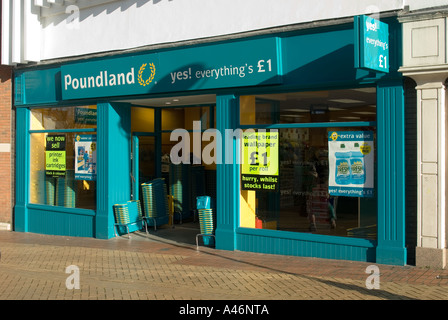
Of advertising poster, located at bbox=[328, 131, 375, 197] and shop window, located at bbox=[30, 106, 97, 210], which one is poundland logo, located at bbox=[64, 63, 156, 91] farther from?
advertising poster, located at bbox=[328, 131, 375, 197]

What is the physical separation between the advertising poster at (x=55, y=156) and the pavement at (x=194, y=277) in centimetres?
272

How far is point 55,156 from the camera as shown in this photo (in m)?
13.7

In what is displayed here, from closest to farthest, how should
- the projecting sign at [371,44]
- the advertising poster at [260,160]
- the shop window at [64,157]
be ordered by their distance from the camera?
the projecting sign at [371,44], the advertising poster at [260,160], the shop window at [64,157]

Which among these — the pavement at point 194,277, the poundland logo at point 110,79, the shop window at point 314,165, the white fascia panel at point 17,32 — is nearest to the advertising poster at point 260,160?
the shop window at point 314,165


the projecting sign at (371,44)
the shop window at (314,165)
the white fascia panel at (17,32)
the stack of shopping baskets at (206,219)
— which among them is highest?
the white fascia panel at (17,32)

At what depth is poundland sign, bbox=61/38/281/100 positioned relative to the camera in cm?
1006

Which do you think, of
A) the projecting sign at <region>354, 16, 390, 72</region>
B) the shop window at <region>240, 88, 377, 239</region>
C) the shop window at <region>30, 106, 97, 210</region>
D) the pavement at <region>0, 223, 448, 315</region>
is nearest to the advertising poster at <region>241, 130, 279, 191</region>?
the shop window at <region>240, 88, 377, 239</region>

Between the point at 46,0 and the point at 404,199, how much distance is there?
30.9 ft

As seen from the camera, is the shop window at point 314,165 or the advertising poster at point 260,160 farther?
the advertising poster at point 260,160

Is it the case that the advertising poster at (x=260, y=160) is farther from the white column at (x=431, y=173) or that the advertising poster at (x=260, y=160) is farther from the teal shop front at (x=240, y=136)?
the white column at (x=431, y=173)

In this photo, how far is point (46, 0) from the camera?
13180 mm

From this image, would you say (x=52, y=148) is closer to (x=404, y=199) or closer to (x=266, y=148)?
(x=266, y=148)

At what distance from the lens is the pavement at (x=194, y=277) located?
7.29 meters

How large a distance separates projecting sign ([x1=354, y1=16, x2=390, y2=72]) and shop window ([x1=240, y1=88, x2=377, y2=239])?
79 cm
